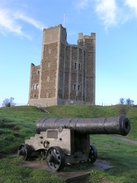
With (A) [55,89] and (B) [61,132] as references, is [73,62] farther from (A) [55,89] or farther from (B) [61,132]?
(B) [61,132]

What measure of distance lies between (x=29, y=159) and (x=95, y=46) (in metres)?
50.0

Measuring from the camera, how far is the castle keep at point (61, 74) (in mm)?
47281

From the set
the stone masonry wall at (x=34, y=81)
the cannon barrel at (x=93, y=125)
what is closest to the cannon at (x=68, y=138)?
the cannon barrel at (x=93, y=125)

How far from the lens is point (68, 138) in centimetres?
662

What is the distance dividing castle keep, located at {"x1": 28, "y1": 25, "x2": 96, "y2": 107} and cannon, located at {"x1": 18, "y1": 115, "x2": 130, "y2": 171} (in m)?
37.8

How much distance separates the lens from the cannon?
6.07 meters

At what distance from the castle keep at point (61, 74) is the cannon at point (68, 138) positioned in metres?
37.8

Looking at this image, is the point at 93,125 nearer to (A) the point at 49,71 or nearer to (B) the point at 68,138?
(B) the point at 68,138

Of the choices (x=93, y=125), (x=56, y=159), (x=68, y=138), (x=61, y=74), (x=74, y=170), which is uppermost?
(x=61, y=74)

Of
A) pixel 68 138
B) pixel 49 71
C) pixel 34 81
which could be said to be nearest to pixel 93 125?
pixel 68 138

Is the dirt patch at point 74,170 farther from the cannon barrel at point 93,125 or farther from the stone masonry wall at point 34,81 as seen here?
the stone masonry wall at point 34,81

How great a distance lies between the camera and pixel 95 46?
55094 mm

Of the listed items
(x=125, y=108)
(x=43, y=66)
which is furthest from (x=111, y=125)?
(x=43, y=66)

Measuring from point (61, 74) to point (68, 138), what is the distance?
42034mm
